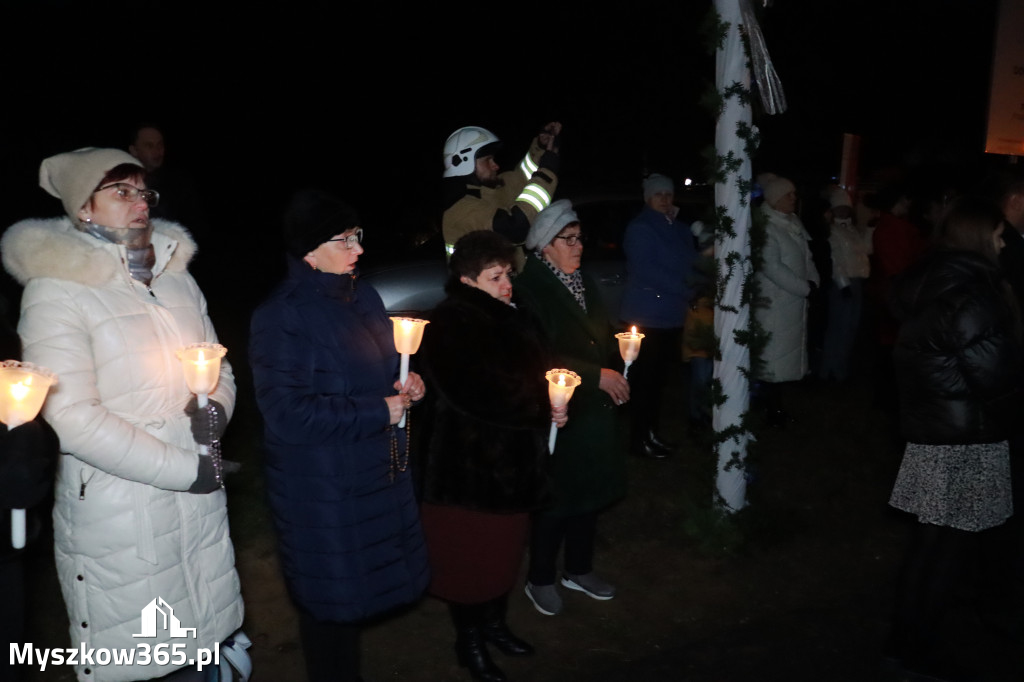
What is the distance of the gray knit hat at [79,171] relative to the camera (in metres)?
3.03

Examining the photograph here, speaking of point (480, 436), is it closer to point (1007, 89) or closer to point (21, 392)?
point (21, 392)

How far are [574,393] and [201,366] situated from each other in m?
2.07

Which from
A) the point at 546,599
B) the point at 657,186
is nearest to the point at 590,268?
the point at 657,186

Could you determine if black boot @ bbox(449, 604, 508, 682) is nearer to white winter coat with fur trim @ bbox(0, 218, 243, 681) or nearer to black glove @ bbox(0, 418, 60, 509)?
white winter coat with fur trim @ bbox(0, 218, 243, 681)

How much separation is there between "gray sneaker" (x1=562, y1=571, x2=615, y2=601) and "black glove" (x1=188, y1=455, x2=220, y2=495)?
2.45 metres

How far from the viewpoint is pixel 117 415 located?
3023mm

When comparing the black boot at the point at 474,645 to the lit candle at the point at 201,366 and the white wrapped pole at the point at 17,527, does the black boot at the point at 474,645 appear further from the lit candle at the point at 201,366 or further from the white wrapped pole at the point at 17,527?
the white wrapped pole at the point at 17,527

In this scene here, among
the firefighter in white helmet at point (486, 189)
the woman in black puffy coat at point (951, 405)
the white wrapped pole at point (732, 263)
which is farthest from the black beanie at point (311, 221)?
the white wrapped pole at point (732, 263)

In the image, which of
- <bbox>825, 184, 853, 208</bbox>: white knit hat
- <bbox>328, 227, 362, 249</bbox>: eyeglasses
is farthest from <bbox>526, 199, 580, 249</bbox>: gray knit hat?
<bbox>825, 184, 853, 208</bbox>: white knit hat

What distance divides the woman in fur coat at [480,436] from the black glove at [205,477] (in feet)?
3.48

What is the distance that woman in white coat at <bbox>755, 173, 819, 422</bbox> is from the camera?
734 cm

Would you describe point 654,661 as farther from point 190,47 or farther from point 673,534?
point 190,47

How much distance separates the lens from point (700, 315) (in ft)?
23.8

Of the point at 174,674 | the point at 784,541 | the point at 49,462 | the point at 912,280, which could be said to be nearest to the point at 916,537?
the point at 912,280
